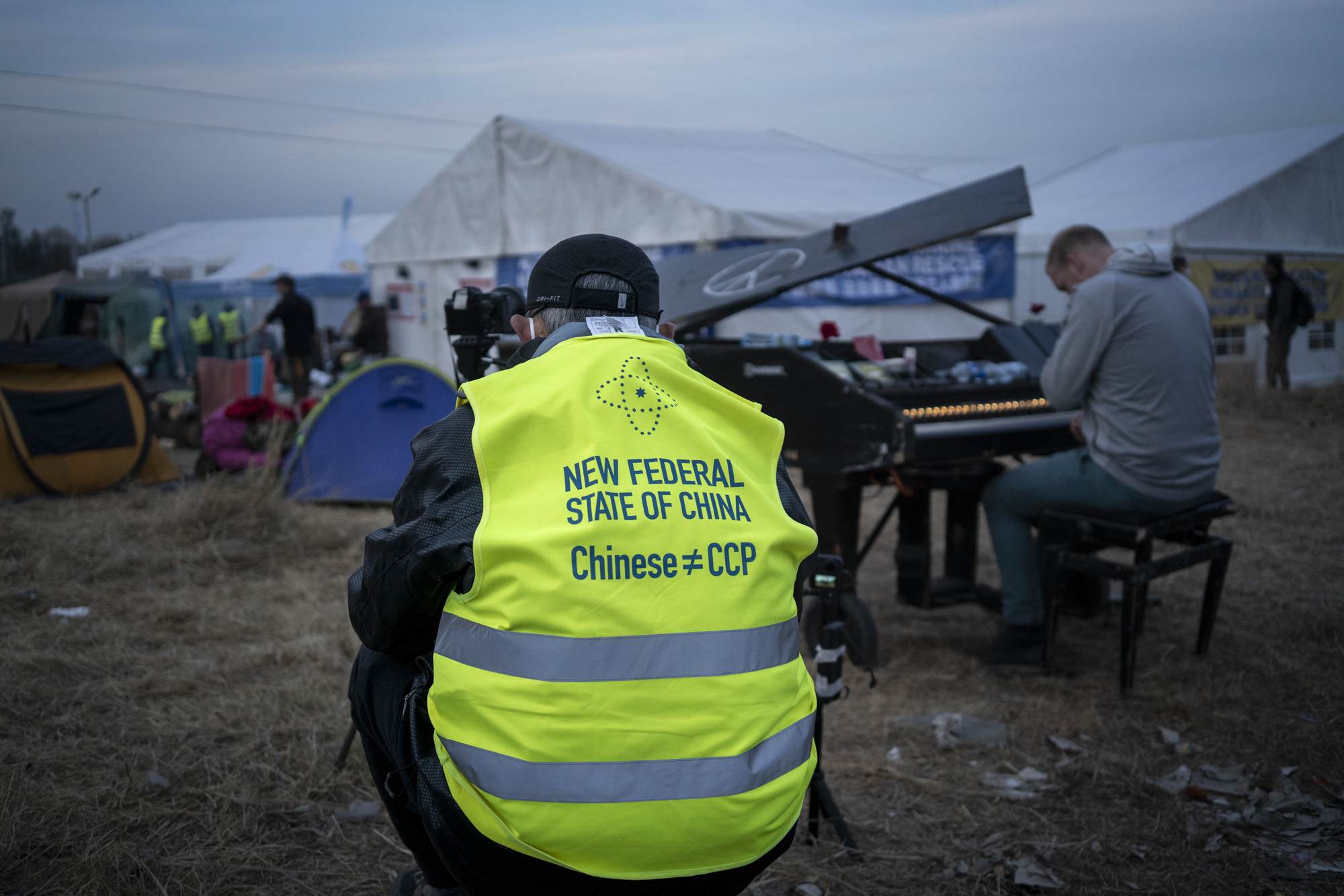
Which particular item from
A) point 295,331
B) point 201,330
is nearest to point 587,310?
point 295,331

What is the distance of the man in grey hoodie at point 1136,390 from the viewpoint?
342cm

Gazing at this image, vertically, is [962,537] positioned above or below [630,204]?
below

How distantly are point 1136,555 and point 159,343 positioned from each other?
1597 cm

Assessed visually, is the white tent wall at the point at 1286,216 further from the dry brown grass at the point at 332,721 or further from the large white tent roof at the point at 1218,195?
the dry brown grass at the point at 332,721

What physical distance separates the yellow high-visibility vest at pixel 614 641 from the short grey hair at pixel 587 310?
0.28 m

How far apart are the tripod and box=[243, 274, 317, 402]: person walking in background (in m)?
9.90

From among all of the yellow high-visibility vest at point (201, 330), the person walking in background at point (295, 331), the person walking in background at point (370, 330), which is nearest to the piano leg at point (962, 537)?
the person walking in background at point (295, 331)

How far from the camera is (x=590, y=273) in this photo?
1690 millimetres

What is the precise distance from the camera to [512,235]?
1201cm

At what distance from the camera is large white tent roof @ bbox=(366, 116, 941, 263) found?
984cm

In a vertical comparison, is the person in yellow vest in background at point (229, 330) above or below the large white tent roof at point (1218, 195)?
below

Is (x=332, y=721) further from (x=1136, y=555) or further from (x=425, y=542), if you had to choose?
(x=1136, y=555)

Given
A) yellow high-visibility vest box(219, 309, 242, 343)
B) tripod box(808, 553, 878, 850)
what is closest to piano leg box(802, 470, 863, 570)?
tripod box(808, 553, 878, 850)

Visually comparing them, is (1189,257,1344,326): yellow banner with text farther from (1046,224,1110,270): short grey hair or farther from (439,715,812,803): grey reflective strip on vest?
(439,715,812,803): grey reflective strip on vest
